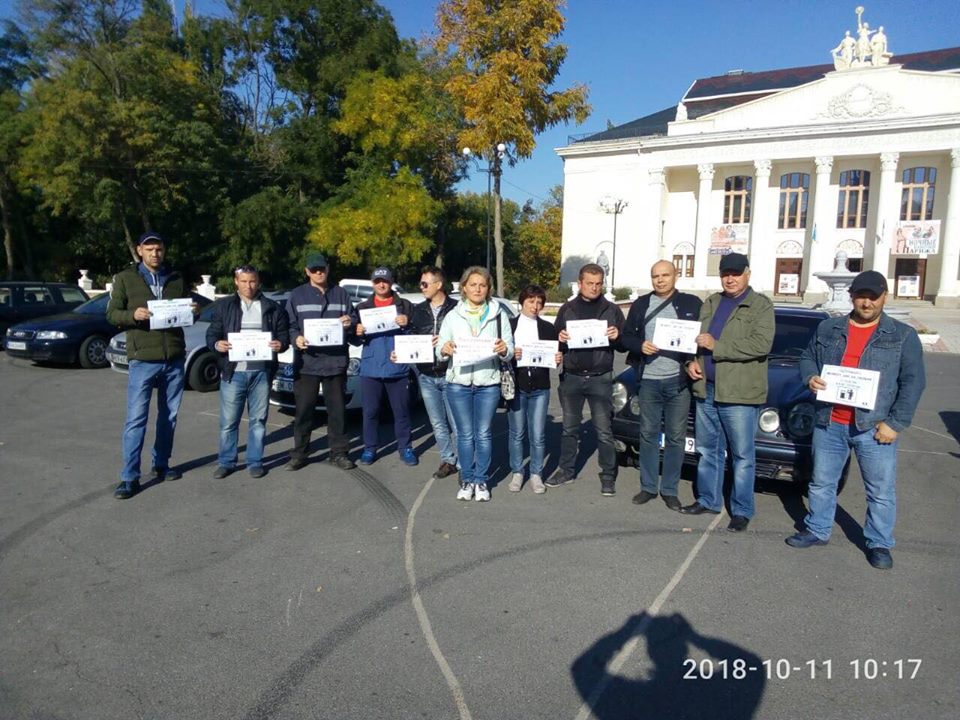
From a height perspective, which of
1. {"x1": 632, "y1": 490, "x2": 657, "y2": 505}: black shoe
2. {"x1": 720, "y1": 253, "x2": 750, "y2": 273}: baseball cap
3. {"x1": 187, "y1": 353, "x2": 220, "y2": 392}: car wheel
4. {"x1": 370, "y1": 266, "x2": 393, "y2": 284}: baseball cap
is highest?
{"x1": 720, "y1": 253, "x2": 750, "y2": 273}: baseball cap

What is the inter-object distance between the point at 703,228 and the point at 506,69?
27196 millimetres

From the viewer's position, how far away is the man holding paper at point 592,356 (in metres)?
5.82

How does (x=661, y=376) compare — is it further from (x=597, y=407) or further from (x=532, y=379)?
(x=532, y=379)

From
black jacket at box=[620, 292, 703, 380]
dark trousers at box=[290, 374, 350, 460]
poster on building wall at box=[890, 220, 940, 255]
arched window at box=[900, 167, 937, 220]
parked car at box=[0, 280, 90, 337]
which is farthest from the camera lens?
arched window at box=[900, 167, 937, 220]

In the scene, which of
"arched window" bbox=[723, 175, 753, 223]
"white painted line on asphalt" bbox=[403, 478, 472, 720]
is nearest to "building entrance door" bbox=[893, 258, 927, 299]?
"arched window" bbox=[723, 175, 753, 223]

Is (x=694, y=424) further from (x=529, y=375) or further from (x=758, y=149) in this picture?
(x=758, y=149)

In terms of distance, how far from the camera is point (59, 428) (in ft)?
27.3

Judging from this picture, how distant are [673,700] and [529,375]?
10.4 feet

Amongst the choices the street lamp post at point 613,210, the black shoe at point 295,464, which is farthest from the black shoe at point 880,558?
the street lamp post at point 613,210

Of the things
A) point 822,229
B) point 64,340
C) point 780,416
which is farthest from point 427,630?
point 822,229

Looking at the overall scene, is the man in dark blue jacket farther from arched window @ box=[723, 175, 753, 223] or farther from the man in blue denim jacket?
arched window @ box=[723, 175, 753, 223]

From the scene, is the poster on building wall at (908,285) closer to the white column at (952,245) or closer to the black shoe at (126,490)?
the white column at (952,245)

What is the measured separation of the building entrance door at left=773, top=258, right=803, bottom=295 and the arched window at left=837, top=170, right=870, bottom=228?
3.57 metres

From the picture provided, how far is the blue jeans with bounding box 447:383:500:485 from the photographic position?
5793 mm
